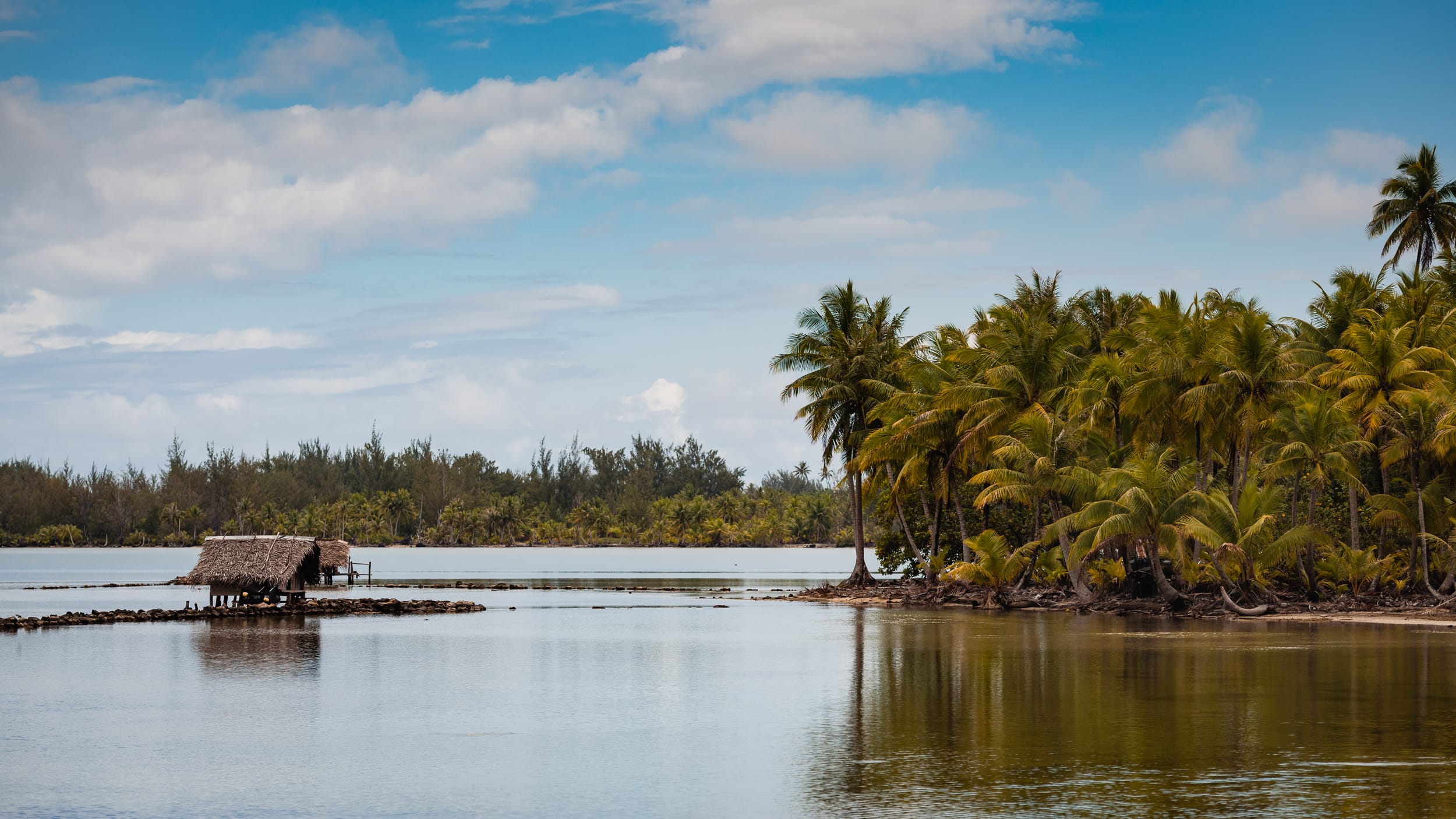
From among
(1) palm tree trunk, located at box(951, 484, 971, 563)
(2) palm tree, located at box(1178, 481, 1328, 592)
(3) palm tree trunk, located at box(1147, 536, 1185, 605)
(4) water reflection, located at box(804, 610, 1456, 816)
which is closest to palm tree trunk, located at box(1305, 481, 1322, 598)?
(2) palm tree, located at box(1178, 481, 1328, 592)

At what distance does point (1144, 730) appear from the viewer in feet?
Answer: 54.7

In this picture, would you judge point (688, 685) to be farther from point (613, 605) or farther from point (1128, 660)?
point (613, 605)

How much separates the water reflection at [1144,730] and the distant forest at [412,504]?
11250 centimetres

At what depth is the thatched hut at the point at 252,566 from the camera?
43844 millimetres

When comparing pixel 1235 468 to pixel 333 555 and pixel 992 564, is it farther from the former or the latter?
pixel 333 555

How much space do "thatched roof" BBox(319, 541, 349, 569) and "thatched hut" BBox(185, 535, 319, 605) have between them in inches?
739

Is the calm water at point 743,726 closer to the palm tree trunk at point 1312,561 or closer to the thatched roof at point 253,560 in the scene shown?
the palm tree trunk at point 1312,561

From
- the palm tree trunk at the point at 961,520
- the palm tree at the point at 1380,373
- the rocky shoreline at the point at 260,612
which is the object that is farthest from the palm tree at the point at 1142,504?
the rocky shoreline at the point at 260,612

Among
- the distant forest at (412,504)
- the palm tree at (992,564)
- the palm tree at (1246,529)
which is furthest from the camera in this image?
the distant forest at (412,504)

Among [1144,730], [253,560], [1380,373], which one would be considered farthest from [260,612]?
[1380,373]

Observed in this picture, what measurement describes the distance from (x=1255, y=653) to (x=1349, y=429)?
1410 centimetres

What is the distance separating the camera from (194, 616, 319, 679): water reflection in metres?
25.6

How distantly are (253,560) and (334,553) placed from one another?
65.8 feet

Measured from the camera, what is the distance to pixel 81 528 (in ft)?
491
